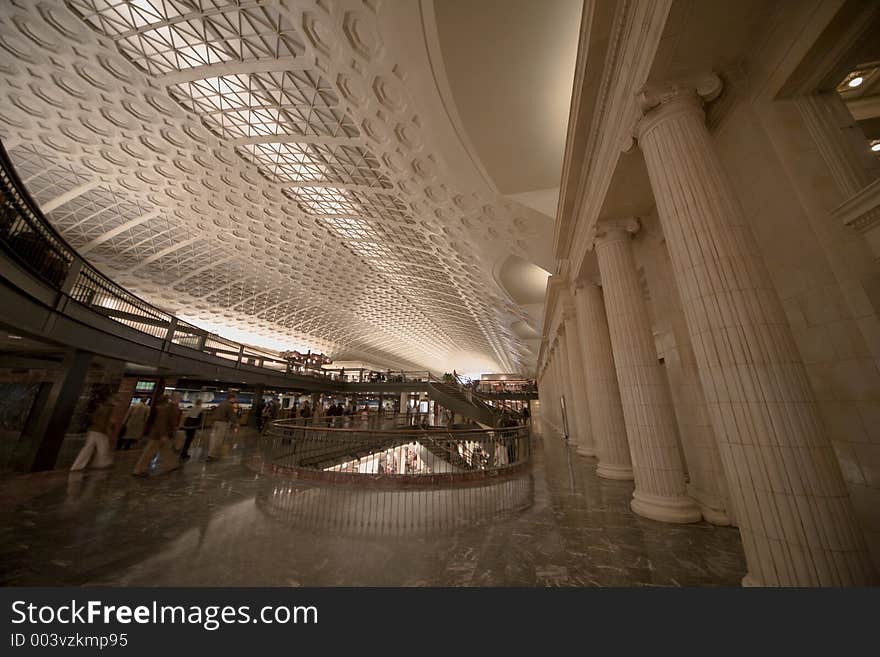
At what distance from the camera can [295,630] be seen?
1870 millimetres

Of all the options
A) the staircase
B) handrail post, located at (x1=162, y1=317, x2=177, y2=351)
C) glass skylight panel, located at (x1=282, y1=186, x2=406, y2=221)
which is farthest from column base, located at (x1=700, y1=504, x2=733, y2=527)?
glass skylight panel, located at (x1=282, y1=186, x2=406, y2=221)

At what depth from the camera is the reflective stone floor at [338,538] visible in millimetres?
2932

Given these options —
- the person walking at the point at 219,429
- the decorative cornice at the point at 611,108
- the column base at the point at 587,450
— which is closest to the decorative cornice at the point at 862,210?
the decorative cornice at the point at 611,108

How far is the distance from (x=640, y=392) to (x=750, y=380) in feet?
8.95

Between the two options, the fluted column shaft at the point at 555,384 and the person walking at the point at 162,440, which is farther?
the fluted column shaft at the point at 555,384

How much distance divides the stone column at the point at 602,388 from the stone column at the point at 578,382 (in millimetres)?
2352

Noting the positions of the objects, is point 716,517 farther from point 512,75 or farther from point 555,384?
point 555,384

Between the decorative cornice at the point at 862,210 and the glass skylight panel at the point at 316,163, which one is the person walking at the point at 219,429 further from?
the glass skylight panel at the point at 316,163

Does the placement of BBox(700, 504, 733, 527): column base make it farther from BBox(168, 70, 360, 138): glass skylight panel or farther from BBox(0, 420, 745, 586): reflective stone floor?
BBox(168, 70, 360, 138): glass skylight panel

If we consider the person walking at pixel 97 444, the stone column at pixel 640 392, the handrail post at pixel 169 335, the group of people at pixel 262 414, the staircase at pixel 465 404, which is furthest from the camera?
the group of people at pixel 262 414

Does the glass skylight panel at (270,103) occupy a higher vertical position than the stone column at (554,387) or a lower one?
higher

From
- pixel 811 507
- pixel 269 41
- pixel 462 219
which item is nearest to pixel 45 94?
pixel 269 41

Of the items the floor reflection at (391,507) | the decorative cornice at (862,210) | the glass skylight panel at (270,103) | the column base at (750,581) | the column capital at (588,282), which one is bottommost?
the column base at (750,581)

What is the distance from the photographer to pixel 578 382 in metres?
12.0
